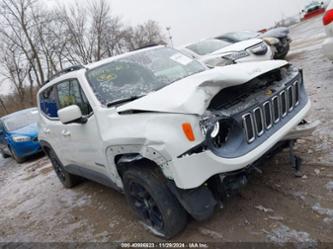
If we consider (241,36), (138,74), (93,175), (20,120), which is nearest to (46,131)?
(93,175)

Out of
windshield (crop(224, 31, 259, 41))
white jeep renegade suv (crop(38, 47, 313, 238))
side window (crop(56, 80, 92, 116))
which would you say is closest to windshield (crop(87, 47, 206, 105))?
white jeep renegade suv (crop(38, 47, 313, 238))

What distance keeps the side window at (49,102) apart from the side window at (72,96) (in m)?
0.22

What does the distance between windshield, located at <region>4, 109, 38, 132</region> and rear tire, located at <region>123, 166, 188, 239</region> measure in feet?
24.3

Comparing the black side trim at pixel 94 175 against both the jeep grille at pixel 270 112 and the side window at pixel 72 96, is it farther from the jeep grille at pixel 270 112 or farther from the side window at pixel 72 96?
the jeep grille at pixel 270 112

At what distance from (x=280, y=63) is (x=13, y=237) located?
4.07m

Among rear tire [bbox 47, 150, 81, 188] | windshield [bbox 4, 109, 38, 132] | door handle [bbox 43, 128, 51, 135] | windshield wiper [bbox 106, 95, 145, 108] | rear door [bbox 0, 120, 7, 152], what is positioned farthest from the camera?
rear door [bbox 0, 120, 7, 152]

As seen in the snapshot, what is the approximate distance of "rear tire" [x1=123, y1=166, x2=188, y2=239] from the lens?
94.2 inches

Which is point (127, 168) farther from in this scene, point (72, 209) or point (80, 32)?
point (80, 32)

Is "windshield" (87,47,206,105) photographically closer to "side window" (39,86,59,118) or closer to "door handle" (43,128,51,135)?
"side window" (39,86,59,118)

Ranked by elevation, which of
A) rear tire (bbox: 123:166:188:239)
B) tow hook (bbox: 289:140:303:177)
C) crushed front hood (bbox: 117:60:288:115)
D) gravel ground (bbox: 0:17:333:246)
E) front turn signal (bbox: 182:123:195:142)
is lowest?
gravel ground (bbox: 0:17:333:246)

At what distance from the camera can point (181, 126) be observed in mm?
2086

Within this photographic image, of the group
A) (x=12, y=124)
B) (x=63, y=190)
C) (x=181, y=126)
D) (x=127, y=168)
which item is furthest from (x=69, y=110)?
(x=12, y=124)

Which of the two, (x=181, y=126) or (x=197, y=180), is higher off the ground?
(x=181, y=126)

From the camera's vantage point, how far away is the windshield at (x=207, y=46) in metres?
7.76
